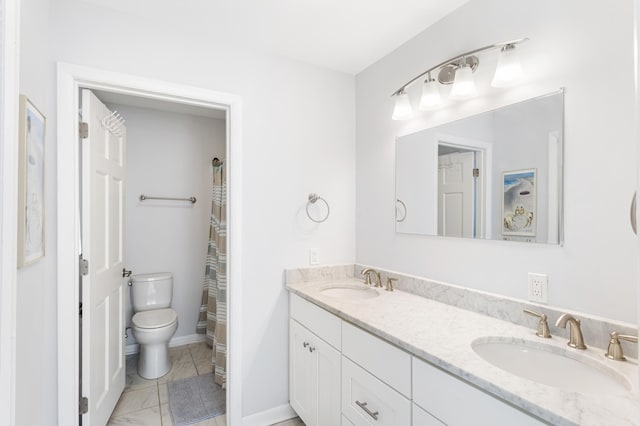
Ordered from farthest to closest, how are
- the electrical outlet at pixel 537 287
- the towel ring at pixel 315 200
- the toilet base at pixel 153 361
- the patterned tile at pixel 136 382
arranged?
the toilet base at pixel 153 361, the patterned tile at pixel 136 382, the towel ring at pixel 315 200, the electrical outlet at pixel 537 287

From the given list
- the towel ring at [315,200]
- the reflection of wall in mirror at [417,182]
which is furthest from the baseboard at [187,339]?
the reflection of wall in mirror at [417,182]

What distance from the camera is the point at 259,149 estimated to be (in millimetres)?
2021

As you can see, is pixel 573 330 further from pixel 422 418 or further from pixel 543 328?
pixel 422 418

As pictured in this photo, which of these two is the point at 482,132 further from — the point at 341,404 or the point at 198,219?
the point at 198,219

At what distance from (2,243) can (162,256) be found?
2353 millimetres

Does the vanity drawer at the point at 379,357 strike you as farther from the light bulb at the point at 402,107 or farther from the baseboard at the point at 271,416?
the light bulb at the point at 402,107

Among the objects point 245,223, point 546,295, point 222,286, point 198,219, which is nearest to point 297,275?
point 245,223

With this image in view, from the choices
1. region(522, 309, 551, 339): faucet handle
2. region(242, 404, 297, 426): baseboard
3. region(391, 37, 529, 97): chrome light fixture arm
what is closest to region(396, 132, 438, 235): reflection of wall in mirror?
region(391, 37, 529, 97): chrome light fixture arm

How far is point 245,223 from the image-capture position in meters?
1.98

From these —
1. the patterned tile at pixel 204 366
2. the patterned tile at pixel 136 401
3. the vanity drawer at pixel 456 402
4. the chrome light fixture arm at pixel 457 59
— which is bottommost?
the patterned tile at pixel 204 366

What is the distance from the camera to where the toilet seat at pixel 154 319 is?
2.51m

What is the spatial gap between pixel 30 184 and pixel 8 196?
0.98ft

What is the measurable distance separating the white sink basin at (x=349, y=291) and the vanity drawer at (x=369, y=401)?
0.57 meters

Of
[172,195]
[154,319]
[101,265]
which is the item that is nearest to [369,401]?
[101,265]
